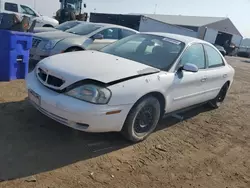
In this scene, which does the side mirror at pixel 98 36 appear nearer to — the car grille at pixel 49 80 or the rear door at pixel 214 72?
the rear door at pixel 214 72

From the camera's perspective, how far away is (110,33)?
8.60 meters

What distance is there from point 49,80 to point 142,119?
1.42 meters

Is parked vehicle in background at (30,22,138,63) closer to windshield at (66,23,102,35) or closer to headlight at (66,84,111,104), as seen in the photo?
windshield at (66,23,102,35)

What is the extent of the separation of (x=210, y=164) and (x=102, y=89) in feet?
6.17

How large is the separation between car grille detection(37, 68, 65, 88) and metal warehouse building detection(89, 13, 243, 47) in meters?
30.0

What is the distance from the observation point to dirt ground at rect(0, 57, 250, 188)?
289 cm

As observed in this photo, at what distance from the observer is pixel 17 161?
2.97m

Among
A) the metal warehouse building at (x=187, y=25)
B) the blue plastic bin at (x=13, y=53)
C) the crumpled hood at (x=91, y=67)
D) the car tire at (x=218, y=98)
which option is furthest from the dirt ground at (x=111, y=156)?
the metal warehouse building at (x=187, y=25)

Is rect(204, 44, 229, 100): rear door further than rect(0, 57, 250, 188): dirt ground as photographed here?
Yes

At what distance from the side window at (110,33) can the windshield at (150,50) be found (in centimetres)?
363

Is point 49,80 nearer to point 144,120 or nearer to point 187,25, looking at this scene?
point 144,120

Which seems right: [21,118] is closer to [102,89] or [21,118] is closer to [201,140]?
[102,89]

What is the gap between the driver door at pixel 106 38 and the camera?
798 centimetres

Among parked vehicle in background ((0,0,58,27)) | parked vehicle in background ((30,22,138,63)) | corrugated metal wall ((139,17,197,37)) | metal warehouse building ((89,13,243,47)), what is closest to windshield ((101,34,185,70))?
parked vehicle in background ((30,22,138,63))
